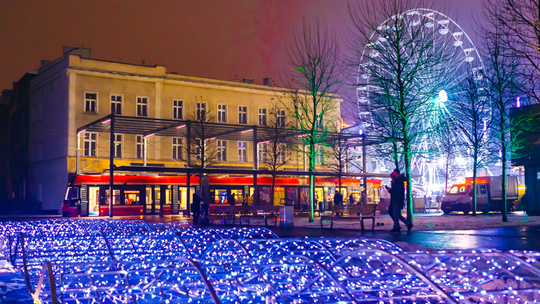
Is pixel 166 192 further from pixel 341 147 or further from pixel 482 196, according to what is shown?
pixel 482 196

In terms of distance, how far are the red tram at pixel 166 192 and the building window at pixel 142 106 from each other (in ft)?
37.3

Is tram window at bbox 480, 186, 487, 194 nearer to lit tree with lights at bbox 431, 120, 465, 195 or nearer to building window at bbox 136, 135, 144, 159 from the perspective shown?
lit tree with lights at bbox 431, 120, 465, 195

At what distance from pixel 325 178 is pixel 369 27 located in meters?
22.4

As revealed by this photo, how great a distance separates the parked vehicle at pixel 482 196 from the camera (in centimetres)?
3738

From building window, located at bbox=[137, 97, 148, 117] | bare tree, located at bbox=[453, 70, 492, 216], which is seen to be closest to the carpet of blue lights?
bare tree, located at bbox=[453, 70, 492, 216]

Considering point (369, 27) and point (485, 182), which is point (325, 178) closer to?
point (485, 182)

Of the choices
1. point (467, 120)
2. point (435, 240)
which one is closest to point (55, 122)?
point (467, 120)

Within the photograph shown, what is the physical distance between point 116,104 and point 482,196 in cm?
2921

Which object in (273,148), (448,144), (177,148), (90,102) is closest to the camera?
(448,144)

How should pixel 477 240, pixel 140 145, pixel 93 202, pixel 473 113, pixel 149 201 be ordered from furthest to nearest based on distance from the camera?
pixel 140 145 → pixel 149 201 → pixel 93 202 → pixel 473 113 → pixel 477 240

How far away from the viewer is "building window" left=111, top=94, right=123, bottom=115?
4750 centimetres

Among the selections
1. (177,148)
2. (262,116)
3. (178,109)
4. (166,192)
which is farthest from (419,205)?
(178,109)

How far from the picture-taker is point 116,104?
4775cm

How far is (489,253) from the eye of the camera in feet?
16.0
